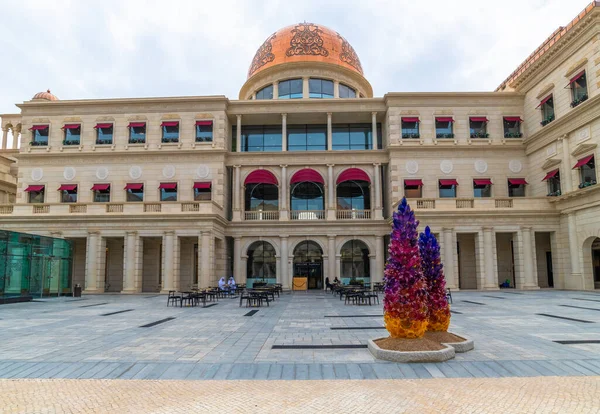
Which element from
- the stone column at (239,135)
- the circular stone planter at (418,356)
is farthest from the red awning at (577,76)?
the circular stone planter at (418,356)

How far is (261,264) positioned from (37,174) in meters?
22.2

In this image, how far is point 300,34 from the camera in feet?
145

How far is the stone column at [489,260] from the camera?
32.0 meters

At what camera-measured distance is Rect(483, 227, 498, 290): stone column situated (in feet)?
105

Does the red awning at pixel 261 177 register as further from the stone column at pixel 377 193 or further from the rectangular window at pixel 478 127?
the rectangular window at pixel 478 127

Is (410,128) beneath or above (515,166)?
above

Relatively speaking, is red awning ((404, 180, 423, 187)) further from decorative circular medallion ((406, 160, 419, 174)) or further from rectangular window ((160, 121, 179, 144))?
rectangular window ((160, 121, 179, 144))

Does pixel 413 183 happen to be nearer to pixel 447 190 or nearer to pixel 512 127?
pixel 447 190

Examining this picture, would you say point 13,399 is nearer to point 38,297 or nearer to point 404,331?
point 404,331

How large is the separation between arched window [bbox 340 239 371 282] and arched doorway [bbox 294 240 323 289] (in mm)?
2192

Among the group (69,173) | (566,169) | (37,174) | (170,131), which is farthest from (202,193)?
(566,169)

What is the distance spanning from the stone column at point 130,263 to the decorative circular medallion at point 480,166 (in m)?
29.9

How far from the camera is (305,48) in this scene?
142 feet

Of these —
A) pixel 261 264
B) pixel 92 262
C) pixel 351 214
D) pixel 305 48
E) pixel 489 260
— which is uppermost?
pixel 305 48
